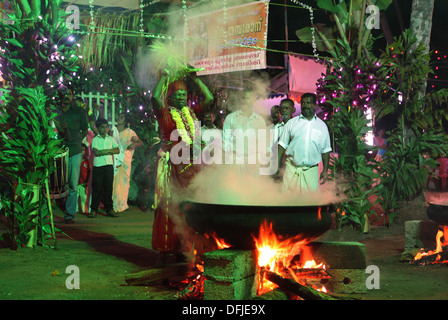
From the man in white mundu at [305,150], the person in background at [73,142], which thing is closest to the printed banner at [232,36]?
the person in background at [73,142]

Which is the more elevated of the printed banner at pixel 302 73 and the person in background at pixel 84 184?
the printed banner at pixel 302 73

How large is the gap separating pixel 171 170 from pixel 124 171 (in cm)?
695

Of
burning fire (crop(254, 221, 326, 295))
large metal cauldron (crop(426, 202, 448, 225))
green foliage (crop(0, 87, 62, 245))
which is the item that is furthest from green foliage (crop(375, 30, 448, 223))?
green foliage (crop(0, 87, 62, 245))

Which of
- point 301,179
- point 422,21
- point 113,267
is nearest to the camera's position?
point 113,267

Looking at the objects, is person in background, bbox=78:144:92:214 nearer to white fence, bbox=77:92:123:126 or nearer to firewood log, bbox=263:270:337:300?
white fence, bbox=77:92:123:126

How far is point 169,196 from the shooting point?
6023 mm

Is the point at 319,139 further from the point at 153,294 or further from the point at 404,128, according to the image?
the point at 404,128

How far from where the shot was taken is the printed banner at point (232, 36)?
1413 centimetres

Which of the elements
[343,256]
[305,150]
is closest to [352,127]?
[305,150]

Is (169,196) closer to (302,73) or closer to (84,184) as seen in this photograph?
(84,184)

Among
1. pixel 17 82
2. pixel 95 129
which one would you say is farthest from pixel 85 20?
pixel 17 82

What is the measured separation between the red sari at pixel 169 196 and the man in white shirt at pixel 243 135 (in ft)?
7.47

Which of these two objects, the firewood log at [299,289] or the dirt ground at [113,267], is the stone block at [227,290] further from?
the dirt ground at [113,267]

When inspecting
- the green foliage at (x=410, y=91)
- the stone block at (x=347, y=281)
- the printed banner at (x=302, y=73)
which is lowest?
the stone block at (x=347, y=281)
